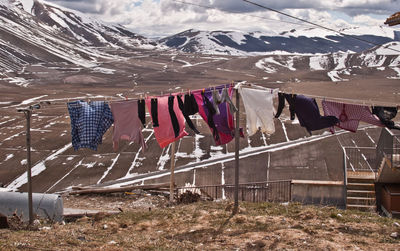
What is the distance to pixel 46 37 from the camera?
127125 millimetres

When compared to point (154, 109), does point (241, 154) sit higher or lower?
lower

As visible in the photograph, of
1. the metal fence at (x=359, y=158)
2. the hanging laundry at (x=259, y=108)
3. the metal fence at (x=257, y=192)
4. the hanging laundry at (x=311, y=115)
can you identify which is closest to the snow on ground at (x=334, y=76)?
the metal fence at (x=359, y=158)

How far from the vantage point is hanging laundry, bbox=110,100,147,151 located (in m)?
10.7

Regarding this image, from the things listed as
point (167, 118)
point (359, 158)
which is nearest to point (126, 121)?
point (167, 118)

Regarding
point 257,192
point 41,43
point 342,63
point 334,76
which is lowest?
point 257,192

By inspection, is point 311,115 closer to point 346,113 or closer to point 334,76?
point 346,113

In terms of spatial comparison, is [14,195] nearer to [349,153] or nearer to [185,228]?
[185,228]

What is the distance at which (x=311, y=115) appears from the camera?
1035 centimetres

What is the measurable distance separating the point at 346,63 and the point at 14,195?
96646 millimetres

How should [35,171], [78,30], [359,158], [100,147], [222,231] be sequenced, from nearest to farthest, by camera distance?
[222,231]
[359,158]
[35,171]
[100,147]
[78,30]

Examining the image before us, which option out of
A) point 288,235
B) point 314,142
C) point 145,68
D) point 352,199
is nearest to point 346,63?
point 145,68

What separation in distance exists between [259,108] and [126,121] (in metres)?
3.36

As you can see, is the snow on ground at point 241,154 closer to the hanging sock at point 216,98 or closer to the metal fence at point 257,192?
the metal fence at point 257,192

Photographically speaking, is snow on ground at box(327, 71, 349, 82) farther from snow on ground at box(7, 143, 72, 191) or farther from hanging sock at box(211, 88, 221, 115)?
hanging sock at box(211, 88, 221, 115)
